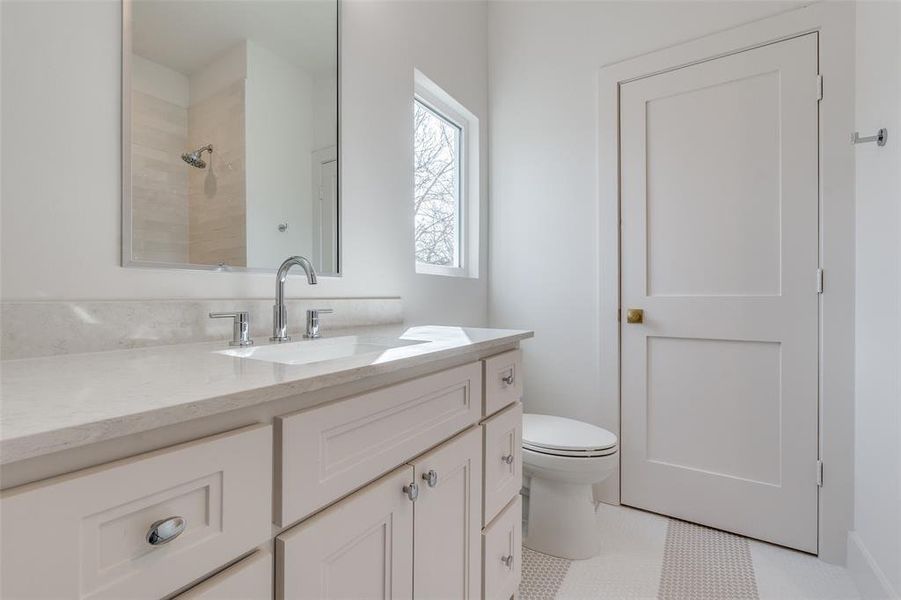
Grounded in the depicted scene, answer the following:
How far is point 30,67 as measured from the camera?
0.80 meters

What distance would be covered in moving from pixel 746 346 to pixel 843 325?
304 millimetres

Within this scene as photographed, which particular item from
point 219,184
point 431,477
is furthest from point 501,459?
point 219,184

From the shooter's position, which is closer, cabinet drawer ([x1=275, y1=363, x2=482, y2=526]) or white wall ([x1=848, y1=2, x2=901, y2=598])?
cabinet drawer ([x1=275, y1=363, x2=482, y2=526])

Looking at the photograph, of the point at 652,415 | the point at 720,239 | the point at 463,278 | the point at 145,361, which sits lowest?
the point at 652,415

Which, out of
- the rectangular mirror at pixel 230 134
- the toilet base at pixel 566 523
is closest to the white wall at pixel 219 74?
the rectangular mirror at pixel 230 134

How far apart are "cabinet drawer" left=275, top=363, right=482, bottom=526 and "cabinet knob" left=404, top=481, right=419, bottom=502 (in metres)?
0.05

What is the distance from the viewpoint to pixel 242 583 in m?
0.56

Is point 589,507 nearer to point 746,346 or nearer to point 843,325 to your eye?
point 746,346

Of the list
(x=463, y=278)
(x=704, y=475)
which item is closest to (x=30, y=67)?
(x=463, y=278)

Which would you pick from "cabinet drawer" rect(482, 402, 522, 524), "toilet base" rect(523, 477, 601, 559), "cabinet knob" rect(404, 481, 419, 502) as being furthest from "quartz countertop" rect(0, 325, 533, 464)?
"toilet base" rect(523, 477, 601, 559)

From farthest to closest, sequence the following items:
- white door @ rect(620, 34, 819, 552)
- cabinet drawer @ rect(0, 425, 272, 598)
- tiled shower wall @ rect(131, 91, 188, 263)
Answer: white door @ rect(620, 34, 819, 552)
tiled shower wall @ rect(131, 91, 188, 263)
cabinet drawer @ rect(0, 425, 272, 598)

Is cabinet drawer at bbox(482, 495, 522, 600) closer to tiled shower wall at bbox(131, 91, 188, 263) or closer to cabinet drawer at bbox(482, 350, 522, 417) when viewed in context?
cabinet drawer at bbox(482, 350, 522, 417)

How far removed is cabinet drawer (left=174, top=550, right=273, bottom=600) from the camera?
20.3 inches

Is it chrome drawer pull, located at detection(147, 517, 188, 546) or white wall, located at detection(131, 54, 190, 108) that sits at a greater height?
white wall, located at detection(131, 54, 190, 108)
